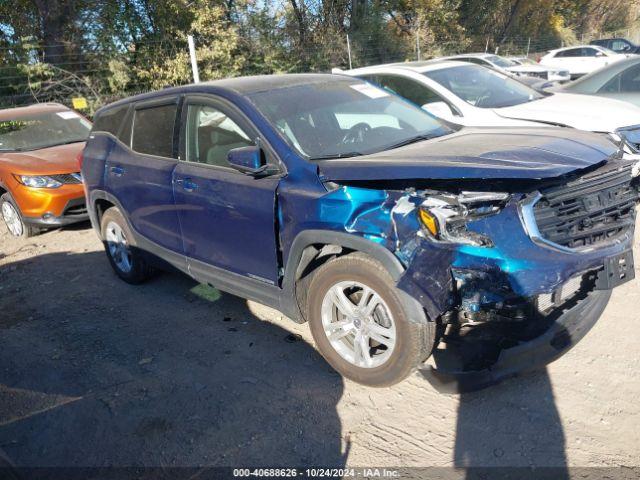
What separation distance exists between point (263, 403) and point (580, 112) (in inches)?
200

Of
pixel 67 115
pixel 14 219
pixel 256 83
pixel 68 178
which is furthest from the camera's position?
pixel 67 115

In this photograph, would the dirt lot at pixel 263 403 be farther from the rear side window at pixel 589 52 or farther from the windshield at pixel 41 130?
the rear side window at pixel 589 52

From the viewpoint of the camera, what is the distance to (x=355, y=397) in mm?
3373

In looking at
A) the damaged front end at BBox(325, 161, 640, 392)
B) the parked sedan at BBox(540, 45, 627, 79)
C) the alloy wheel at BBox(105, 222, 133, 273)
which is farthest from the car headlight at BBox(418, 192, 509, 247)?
the parked sedan at BBox(540, 45, 627, 79)

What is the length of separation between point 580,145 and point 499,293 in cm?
113

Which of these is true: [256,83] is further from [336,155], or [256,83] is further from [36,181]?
[36,181]

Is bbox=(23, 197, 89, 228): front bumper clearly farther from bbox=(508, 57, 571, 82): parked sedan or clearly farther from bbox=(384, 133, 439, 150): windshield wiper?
bbox=(508, 57, 571, 82): parked sedan

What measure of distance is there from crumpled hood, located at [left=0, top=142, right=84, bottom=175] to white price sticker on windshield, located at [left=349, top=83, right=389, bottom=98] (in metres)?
4.41

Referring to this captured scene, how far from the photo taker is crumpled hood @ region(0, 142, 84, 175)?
719 cm

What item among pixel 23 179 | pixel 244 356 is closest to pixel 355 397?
pixel 244 356

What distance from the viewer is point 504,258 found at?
281 cm

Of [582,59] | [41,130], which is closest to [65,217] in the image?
[41,130]

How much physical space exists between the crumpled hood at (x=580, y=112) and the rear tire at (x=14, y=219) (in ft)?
20.4

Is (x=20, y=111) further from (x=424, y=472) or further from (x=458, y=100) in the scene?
(x=424, y=472)
